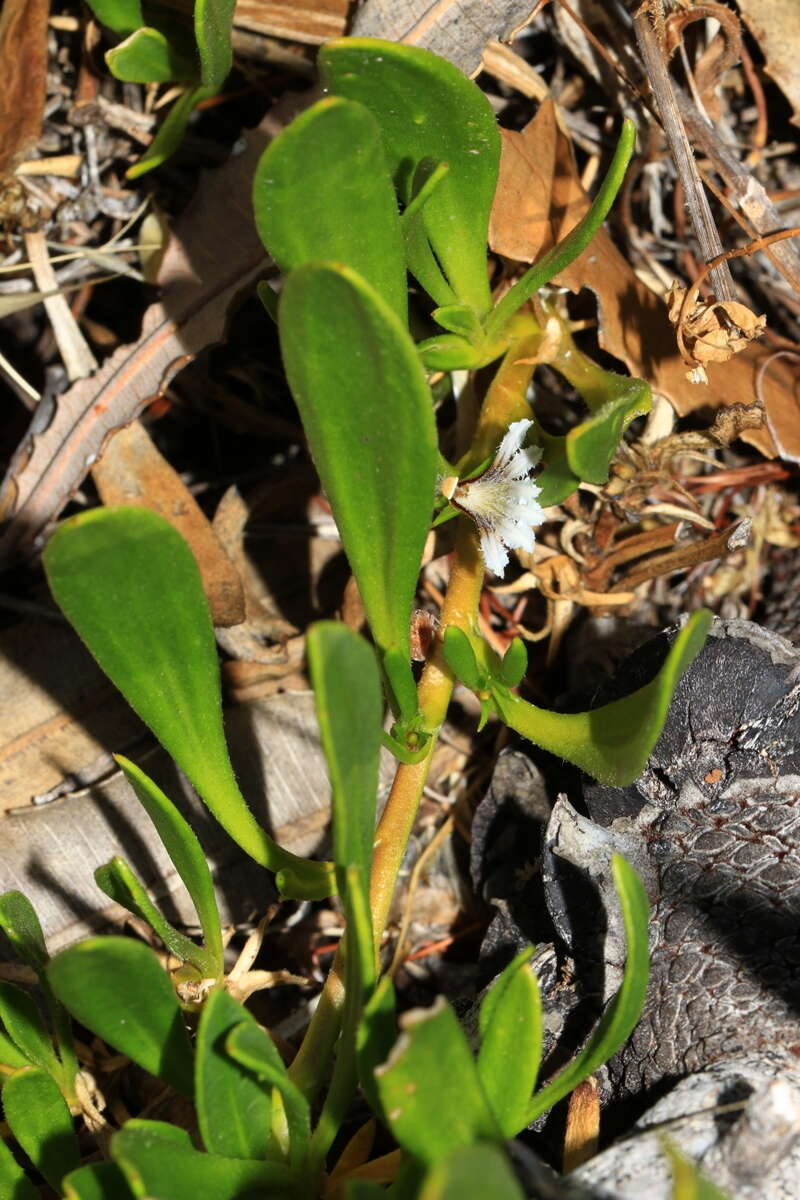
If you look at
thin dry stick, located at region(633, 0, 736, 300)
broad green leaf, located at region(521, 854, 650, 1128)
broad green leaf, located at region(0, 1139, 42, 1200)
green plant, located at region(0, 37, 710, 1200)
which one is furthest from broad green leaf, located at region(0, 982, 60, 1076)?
thin dry stick, located at region(633, 0, 736, 300)

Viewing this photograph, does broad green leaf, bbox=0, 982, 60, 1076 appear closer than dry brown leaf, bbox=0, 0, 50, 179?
Yes

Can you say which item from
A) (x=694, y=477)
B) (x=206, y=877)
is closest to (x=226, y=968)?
(x=206, y=877)

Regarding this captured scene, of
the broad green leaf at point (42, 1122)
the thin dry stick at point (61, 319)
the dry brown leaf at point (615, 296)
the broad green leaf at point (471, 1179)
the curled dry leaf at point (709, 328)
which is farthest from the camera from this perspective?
the thin dry stick at point (61, 319)

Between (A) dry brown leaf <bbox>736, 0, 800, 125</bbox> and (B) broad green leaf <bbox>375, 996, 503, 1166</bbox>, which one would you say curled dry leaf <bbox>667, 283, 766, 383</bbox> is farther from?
(B) broad green leaf <bbox>375, 996, 503, 1166</bbox>

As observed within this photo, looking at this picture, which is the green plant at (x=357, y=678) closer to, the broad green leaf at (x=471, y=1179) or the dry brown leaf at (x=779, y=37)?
the broad green leaf at (x=471, y=1179)

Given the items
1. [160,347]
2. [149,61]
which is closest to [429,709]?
[160,347]

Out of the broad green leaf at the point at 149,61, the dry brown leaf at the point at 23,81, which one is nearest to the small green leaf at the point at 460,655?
the broad green leaf at the point at 149,61

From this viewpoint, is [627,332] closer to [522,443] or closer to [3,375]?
[522,443]
